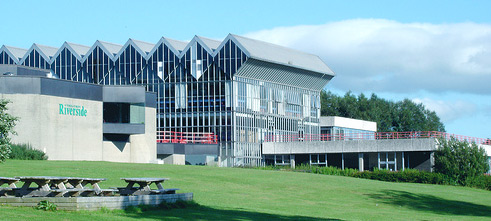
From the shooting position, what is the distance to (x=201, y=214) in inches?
894

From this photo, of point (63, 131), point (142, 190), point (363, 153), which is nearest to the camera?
point (142, 190)

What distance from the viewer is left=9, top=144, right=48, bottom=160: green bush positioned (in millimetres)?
47213

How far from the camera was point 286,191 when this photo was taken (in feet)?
119

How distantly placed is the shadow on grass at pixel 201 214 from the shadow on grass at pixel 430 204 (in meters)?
11.6

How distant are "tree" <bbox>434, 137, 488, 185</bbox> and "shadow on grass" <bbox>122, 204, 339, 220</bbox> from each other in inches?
1430

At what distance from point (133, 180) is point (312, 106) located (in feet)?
233

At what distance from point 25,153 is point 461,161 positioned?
3224cm

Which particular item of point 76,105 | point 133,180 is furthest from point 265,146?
point 133,180

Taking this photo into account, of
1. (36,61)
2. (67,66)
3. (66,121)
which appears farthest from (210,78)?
(66,121)

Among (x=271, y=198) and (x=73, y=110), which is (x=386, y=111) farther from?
(x=271, y=198)

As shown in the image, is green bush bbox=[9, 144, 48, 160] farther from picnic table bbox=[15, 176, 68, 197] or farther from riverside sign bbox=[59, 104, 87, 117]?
picnic table bbox=[15, 176, 68, 197]

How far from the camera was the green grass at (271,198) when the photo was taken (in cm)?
2291

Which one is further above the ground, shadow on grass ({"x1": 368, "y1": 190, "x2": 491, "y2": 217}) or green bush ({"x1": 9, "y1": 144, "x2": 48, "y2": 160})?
green bush ({"x1": 9, "y1": 144, "x2": 48, "y2": 160})

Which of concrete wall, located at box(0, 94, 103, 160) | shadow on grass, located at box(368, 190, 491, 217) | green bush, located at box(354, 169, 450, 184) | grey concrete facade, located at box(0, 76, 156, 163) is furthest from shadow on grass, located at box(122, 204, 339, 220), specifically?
green bush, located at box(354, 169, 450, 184)
